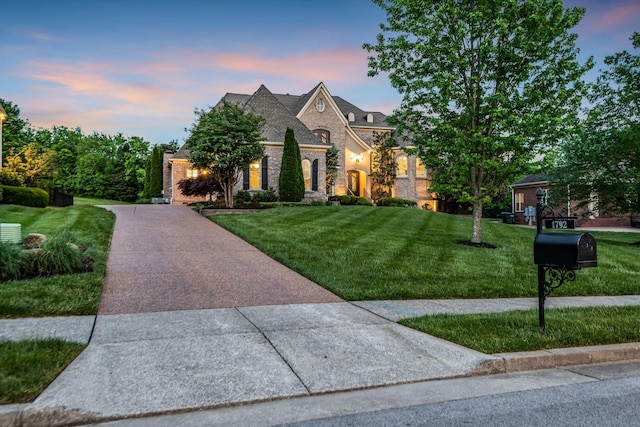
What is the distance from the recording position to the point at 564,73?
42.1ft

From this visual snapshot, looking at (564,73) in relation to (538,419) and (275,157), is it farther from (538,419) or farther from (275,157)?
(275,157)

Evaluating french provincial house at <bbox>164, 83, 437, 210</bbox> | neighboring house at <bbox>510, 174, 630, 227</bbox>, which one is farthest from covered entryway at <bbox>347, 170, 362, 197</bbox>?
neighboring house at <bbox>510, 174, 630, 227</bbox>

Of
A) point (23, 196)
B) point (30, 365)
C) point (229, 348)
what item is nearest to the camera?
point (30, 365)

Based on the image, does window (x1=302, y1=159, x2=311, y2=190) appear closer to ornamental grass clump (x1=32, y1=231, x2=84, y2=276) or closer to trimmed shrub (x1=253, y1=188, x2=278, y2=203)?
trimmed shrub (x1=253, y1=188, x2=278, y2=203)

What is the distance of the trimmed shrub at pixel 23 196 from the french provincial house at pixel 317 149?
27.4ft

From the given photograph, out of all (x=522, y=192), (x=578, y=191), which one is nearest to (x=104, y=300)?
(x=578, y=191)

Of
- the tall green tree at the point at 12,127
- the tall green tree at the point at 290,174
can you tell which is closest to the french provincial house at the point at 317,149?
the tall green tree at the point at 290,174

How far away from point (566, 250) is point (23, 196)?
2552 cm

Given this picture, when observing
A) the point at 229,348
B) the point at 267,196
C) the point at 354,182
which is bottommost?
the point at 229,348

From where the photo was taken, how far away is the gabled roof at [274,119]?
3139cm

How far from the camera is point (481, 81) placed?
45.4 ft

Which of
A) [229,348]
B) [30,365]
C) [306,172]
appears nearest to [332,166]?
[306,172]

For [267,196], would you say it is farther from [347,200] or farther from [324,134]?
[324,134]

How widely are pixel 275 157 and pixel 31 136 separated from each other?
2076 inches
